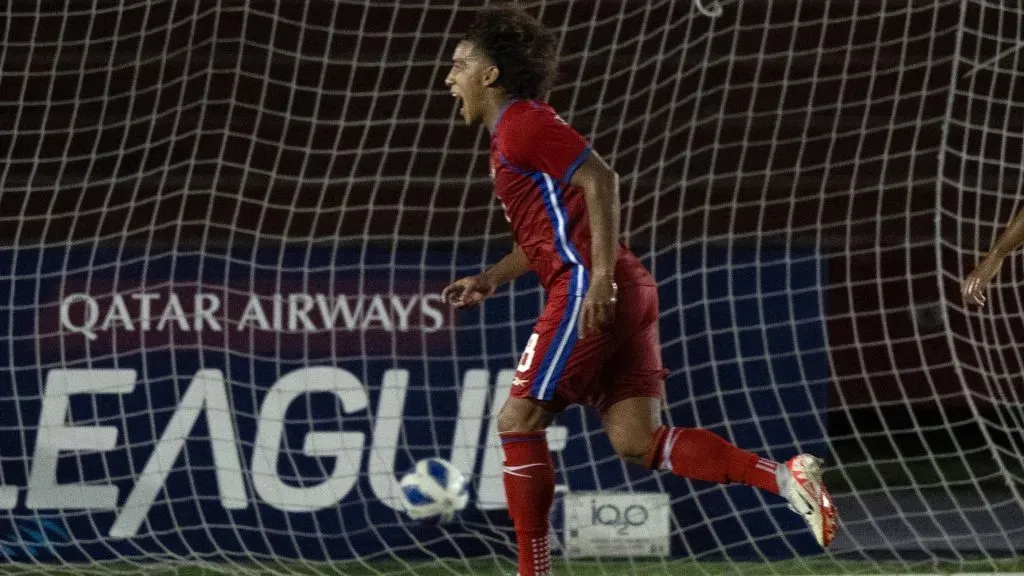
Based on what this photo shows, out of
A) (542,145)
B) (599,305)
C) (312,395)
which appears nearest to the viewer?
(599,305)

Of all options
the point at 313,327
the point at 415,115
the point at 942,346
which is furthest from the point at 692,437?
the point at 942,346

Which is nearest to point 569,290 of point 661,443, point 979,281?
point 661,443

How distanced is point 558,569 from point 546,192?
1.95 metres

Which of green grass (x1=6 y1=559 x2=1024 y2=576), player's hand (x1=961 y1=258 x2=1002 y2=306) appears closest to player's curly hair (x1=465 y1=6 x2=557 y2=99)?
player's hand (x1=961 y1=258 x2=1002 y2=306)

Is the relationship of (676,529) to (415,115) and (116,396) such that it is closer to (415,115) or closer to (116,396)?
(116,396)

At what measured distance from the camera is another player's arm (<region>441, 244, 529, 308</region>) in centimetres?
417

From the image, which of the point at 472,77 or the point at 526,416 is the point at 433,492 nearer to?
the point at 526,416

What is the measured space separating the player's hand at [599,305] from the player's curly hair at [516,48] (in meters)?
0.56

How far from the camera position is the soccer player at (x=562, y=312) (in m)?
3.66

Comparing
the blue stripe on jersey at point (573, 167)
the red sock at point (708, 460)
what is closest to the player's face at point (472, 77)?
the blue stripe on jersey at point (573, 167)

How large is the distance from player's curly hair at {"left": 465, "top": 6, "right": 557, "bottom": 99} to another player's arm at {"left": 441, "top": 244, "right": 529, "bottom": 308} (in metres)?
0.48

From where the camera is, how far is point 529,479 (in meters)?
3.70

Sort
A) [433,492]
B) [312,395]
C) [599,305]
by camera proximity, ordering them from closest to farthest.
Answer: [599,305], [433,492], [312,395]

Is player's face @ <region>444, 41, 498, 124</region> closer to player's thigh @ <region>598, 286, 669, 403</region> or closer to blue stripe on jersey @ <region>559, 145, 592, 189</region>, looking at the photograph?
blue stripe on jersey @ <region>559, 145, 592, 189</region>
